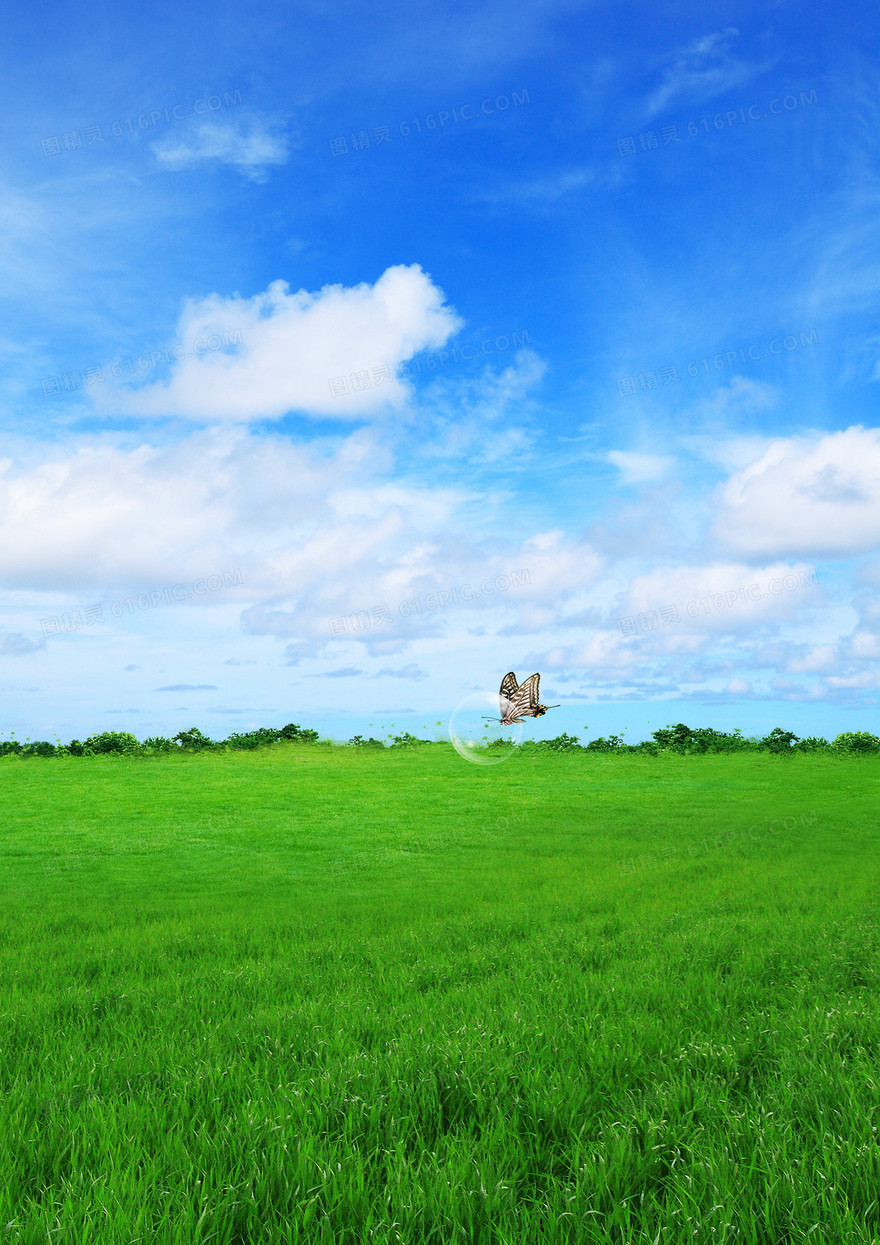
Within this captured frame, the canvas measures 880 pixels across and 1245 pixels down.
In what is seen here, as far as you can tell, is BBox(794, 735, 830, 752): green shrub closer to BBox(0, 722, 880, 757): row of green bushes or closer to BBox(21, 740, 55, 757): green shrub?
BBox(0, 722, 880, 757): row of green bushes

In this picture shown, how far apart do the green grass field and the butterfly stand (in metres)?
7.40

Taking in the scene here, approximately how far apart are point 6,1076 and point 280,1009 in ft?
8.79

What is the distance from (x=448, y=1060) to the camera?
20.7ft

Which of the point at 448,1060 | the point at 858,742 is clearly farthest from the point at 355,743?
the point at 448,1060

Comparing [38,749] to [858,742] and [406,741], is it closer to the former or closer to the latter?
[406,741]

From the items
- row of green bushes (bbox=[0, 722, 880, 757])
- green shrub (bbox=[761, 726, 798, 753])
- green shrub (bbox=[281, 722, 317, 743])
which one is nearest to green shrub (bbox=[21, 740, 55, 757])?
row of green bushes (bbox=[0, 722, 880, 757])

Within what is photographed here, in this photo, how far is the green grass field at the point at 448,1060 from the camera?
4414 mm

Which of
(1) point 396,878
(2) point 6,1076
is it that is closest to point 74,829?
(1) point 396,878

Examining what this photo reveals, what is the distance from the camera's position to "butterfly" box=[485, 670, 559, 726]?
27.0 metres

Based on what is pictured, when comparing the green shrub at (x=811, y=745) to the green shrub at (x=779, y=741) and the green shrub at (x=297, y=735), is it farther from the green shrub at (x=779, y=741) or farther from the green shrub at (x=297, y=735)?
the green shrub at (x=297, y=735)

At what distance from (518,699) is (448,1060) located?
22.1 m

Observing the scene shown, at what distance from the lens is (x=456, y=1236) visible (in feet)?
13.7

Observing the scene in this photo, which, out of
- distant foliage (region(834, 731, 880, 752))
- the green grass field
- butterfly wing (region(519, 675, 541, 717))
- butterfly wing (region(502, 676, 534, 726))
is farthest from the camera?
distant foliage (region(834, 731, 880, 752))

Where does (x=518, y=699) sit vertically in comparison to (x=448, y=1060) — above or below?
above
